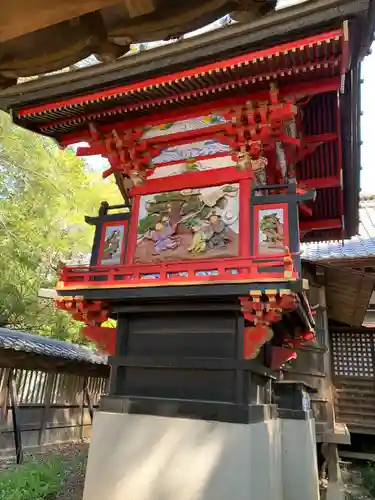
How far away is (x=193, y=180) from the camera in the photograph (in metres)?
6.62

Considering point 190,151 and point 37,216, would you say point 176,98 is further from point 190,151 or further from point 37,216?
point 37,216

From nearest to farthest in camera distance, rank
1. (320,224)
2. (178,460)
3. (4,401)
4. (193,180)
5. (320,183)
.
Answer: (178,460) → (193,180) → (320,183) → (4,401) → (320,224)

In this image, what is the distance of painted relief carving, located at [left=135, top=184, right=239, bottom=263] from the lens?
20.1ft

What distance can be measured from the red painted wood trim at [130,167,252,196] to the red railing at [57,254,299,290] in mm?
1388

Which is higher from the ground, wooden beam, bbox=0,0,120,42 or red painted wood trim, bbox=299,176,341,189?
red painted wood trim, bbox=299,176,341,189

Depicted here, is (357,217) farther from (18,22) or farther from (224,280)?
(18,22)

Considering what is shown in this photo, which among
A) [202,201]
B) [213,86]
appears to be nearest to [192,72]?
[213,86]

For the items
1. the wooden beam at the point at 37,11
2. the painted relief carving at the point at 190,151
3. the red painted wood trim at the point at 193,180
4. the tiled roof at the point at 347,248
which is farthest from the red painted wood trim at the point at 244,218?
the wooden beam at the point at 37,11

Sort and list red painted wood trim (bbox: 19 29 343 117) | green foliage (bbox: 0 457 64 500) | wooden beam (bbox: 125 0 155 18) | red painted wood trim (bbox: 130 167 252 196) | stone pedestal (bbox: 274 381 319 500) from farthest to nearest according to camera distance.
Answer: stone pedestal (bbox: 274 381 319 500)
green foliage (bbox: 0 457 64 500)
red painted wood trim (bbox: 130 167 252 196)
red painted wood trim (bbox: 19 29 343 117)
wooden beam (bbox: 125 0 155 18)

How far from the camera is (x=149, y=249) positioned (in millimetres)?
6480

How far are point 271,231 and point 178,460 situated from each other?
329 cm

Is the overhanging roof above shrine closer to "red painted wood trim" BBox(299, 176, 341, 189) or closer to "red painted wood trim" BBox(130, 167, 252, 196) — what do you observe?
"red painted wood trim" BBox(130, 167, 252, 196)

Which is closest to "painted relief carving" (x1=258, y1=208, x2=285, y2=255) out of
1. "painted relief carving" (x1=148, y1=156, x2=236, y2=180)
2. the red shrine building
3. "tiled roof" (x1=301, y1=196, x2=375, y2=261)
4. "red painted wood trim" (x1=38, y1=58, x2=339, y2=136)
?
the red shrine building

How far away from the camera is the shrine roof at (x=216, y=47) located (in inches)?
198
